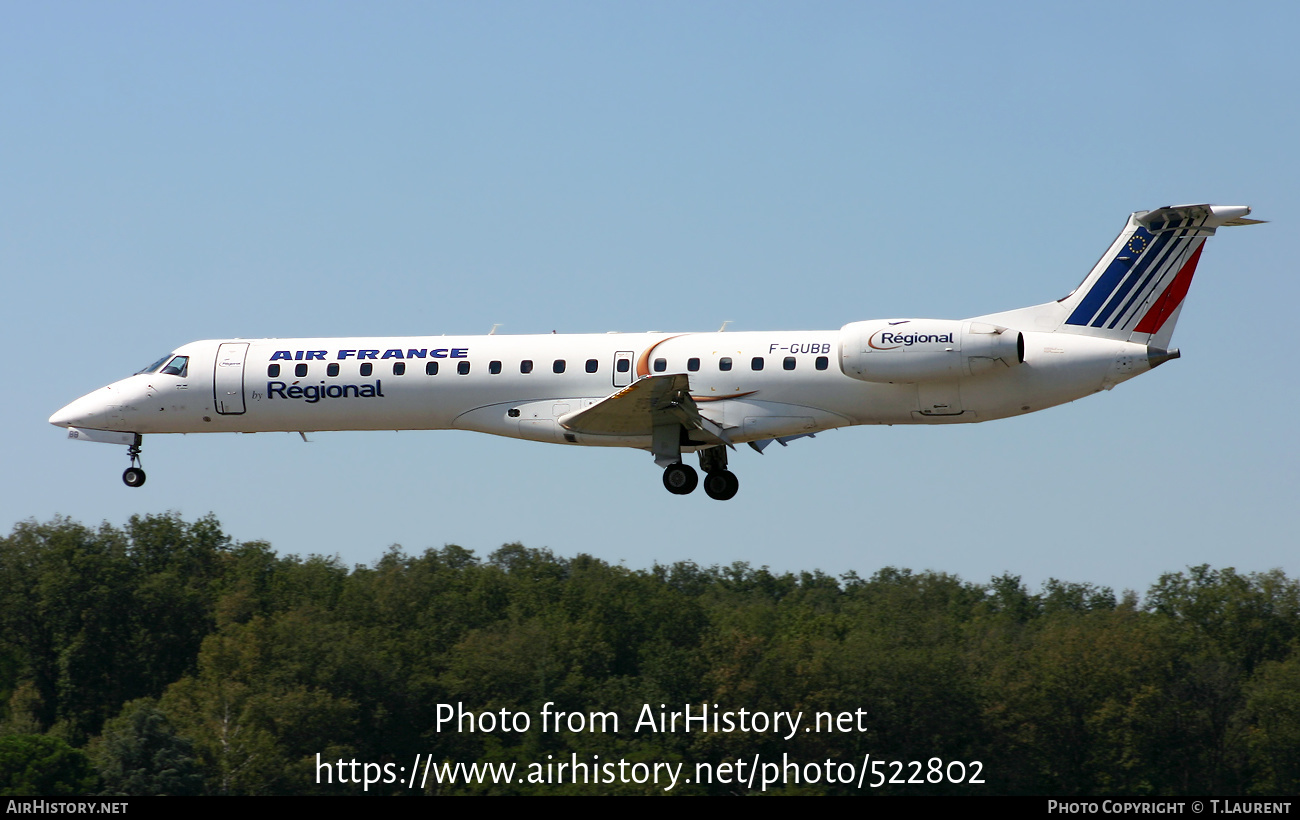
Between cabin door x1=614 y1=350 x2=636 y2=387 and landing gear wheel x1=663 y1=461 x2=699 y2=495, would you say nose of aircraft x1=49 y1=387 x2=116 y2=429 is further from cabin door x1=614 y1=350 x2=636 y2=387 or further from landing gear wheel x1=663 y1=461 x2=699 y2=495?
landing gear wheel x1=663 y1=461 x2=699 y2=495

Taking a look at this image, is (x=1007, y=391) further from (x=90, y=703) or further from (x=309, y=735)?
(x=90, y=703)

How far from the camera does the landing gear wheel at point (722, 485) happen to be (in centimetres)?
3025

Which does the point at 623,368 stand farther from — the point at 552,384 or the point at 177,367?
the point at 177,367

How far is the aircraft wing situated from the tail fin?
6.96 metres

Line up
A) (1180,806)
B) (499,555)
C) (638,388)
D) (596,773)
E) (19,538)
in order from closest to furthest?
(1180,806) < (638,388) < (596,773) < (19,538) < (499,555)

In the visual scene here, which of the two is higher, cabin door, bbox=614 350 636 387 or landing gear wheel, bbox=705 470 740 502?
cabin door, bbox=614 350 636 387

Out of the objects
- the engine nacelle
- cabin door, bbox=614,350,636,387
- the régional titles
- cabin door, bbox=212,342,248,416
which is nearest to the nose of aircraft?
cabin door, bbox=212,342,248,416

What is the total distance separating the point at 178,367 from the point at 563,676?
79.9 feet

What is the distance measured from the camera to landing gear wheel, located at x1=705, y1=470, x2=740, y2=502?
30250 mm

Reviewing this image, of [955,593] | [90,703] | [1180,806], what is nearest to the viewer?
[1180,806]

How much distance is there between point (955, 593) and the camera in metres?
72.4

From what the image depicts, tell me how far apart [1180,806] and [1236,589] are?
145 feet

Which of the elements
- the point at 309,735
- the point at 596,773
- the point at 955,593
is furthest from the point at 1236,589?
the point at 309,735

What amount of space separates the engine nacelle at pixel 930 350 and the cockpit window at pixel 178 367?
44.1ft
